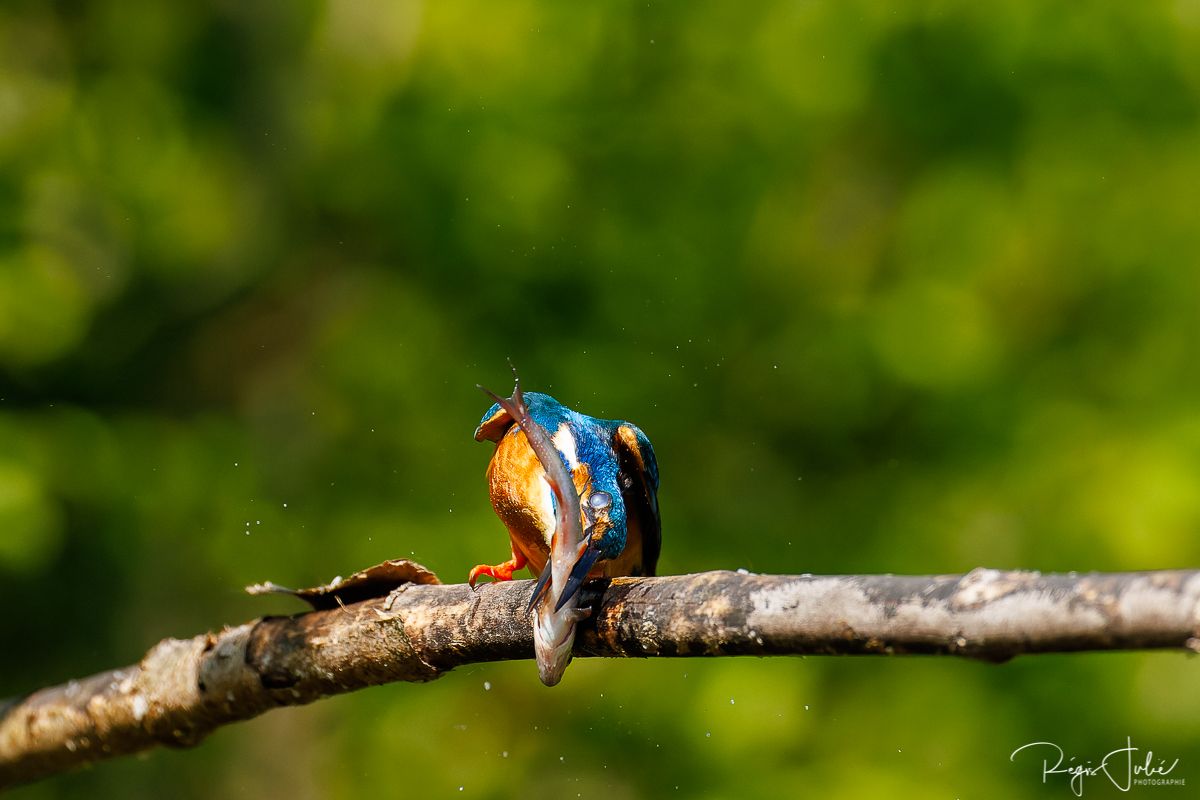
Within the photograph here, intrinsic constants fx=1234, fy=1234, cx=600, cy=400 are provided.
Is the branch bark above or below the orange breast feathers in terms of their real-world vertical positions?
below

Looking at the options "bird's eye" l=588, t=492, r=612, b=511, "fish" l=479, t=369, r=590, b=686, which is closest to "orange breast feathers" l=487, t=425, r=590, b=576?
"bird's eye" l=588, t=492, r=612, b=511

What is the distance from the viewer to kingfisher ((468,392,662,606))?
8.31 feet

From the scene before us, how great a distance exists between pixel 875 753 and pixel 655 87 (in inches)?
141

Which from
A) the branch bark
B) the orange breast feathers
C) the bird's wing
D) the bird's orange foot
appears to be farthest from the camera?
the bird's wing

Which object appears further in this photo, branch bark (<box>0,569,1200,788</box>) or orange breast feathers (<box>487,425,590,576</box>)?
orange breast feathers (<box>487,425,590,576</box>)

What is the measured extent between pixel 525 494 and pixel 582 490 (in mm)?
199

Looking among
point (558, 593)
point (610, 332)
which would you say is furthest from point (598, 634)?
point (610, 332)

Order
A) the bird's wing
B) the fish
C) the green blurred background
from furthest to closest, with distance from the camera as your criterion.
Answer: the green blurred background
the bird's wing
the fish

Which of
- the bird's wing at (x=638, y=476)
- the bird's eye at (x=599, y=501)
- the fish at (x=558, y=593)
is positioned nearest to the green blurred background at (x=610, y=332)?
the bird's wing at (x=638, y=476)

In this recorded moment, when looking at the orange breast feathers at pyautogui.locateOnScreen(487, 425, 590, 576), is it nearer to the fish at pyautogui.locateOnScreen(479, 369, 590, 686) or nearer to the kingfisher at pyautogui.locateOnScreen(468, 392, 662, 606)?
the kingfisher at pyautogui.locateOnScreen(468, 392, 662, 606)

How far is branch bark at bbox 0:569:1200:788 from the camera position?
4.60 ft

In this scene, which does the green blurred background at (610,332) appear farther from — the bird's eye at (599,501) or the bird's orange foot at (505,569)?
the bird's eye at (599,501)

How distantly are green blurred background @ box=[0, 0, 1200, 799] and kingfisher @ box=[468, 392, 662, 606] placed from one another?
240 cm

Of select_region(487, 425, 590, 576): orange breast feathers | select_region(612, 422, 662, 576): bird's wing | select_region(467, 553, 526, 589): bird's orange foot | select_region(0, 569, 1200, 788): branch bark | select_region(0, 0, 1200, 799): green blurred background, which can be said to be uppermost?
select_region(0, 0, 1200, 799): green blurred background
